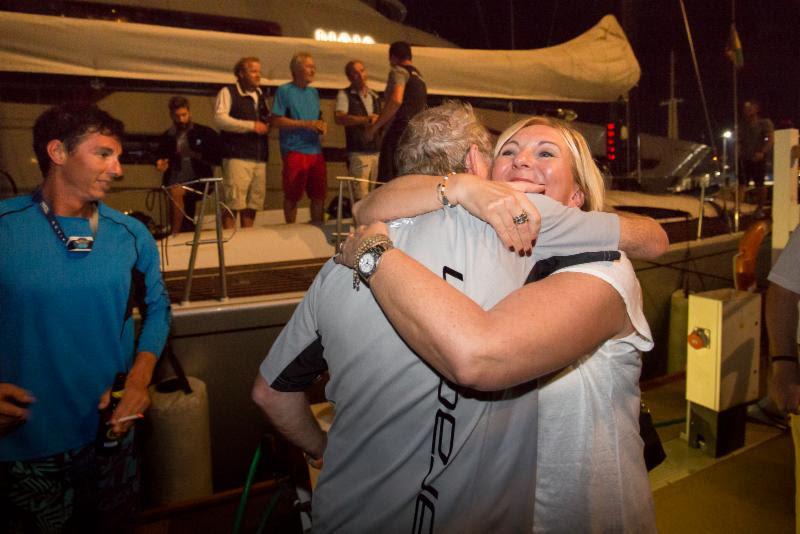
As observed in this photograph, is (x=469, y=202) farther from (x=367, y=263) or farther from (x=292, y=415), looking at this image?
(x=292, y=415)

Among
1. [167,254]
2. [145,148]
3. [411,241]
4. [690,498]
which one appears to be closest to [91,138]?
[411,241]

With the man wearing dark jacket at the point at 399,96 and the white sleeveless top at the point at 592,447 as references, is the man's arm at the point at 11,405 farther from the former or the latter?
the man wearing dark jacket at the point at 399,96

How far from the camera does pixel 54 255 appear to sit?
1734 mm

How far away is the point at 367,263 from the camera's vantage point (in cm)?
92

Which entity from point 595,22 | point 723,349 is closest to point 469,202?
point 723,349

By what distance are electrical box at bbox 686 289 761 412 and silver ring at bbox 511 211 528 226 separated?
8.89 ft

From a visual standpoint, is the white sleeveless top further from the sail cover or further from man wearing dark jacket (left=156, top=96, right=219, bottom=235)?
the sail cover

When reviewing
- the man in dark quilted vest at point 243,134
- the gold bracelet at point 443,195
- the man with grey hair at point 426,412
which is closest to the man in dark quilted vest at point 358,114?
the man in dark quilted vest at point 243,134

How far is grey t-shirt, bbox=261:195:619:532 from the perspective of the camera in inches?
36.5

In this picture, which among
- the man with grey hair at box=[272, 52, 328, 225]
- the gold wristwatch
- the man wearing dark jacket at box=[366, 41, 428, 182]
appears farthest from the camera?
the man with grey hair at box=[272, 52, 328, 225]

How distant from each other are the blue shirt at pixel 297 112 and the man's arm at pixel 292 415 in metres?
3.92

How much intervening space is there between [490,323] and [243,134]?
4468 millimetres

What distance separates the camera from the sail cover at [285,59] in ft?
14.7

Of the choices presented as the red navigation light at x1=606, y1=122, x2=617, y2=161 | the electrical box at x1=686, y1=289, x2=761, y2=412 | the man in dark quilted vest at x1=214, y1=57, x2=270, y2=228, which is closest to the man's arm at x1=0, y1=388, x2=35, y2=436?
the man in dark quilted vest at x1=214, y1=57, x2=270, y2=228
